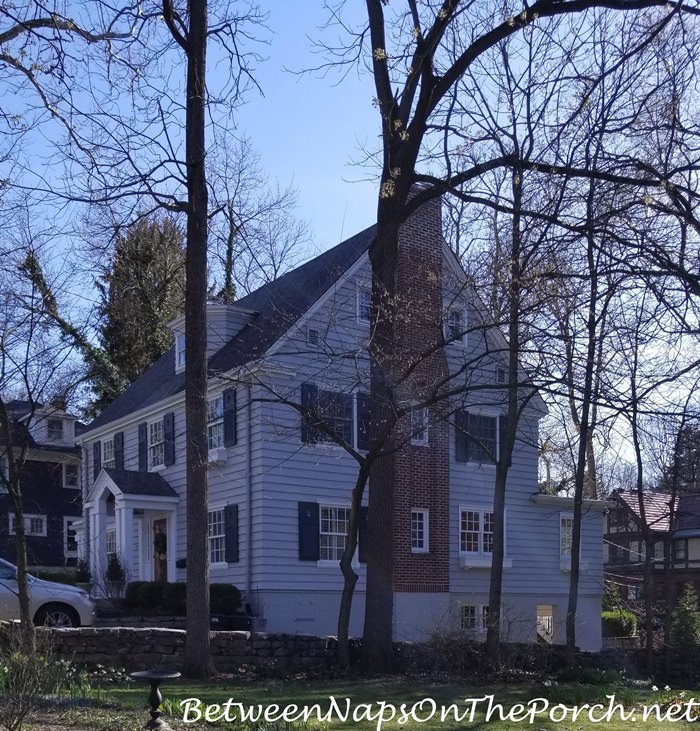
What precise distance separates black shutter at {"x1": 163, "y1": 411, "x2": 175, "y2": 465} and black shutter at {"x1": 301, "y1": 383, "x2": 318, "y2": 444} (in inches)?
192

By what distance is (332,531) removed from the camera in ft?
72.5

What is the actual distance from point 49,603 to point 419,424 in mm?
7094

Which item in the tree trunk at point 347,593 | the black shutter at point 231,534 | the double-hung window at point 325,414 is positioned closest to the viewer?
the double-hung window at point 325,414

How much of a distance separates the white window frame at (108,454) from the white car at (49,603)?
10455 mm

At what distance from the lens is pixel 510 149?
1444 cm

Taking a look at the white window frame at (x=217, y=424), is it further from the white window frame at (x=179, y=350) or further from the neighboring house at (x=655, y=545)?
the neighboring house at (x=655, y=545)

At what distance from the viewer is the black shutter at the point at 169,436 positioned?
24.2 meters

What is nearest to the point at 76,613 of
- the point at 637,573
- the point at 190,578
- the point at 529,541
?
the point at 190,578

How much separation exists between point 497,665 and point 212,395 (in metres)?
10.6

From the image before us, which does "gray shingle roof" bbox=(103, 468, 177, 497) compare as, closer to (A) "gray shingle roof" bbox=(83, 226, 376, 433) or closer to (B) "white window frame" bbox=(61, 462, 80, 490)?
(A) "gray shingle roof" bbox=(83, 226, 376, 433)

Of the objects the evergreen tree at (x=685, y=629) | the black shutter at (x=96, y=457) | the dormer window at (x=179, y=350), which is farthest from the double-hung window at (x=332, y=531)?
the black shutter at (x=96, y=457)

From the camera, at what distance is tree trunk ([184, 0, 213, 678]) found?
532 inches

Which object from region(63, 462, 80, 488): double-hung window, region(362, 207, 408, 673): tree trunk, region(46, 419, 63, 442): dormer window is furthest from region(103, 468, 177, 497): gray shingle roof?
region(63, 462, 80, 488): double-hung window

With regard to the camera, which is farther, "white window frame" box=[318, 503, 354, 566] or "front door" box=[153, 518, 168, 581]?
"front door" box=[153, 518, 168, 581]
